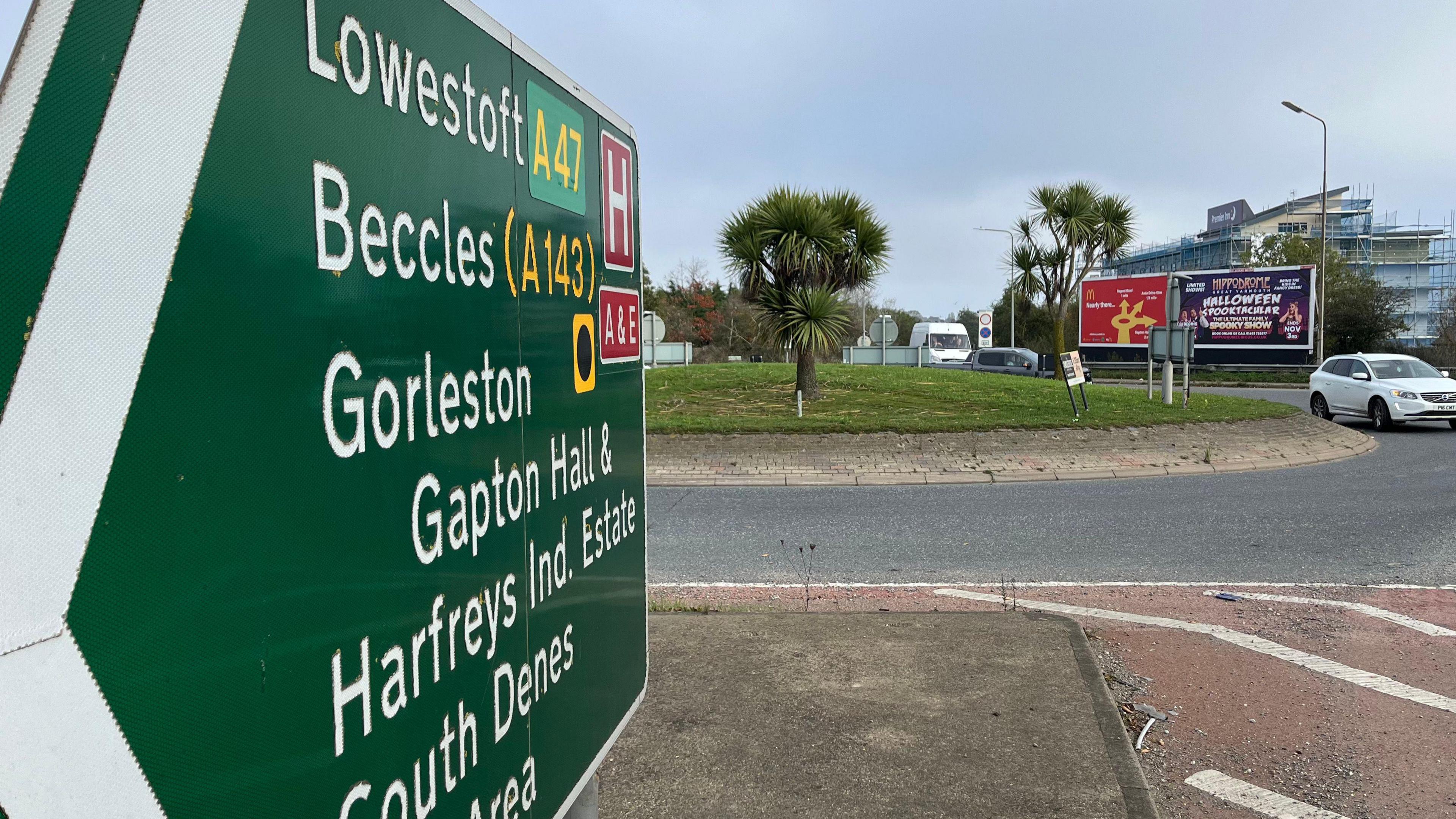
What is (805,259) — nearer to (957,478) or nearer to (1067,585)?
(957,478)

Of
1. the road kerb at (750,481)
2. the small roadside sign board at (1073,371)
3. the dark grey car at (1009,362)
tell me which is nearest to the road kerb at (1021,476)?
the road kerb at (750,481)

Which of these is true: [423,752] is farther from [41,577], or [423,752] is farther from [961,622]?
[961,622]

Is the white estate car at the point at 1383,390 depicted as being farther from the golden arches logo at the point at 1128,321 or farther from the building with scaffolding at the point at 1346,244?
the building with scaffolding at the point at 1346,244

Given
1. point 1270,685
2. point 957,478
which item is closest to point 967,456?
point 957,478

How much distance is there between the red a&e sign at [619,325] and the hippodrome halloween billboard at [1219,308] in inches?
1389

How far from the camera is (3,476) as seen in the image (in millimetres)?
735

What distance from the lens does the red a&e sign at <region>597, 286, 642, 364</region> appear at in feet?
6.75

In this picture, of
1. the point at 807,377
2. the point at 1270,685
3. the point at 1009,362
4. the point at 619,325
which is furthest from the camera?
the point at 1009,362

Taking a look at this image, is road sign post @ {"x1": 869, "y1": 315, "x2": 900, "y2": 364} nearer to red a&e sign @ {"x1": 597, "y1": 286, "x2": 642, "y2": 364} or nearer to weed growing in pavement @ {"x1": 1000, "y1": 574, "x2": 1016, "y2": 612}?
weed growing in pavement @ {"x1": 1000, "y1": 574, "x2": 1016, "y2": 612}

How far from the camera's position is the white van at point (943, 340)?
143ft

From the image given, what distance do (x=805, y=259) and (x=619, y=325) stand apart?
603 inches

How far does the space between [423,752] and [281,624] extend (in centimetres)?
37

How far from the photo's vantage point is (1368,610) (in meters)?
6.04

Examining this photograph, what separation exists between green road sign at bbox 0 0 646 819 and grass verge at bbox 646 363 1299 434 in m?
12.3
